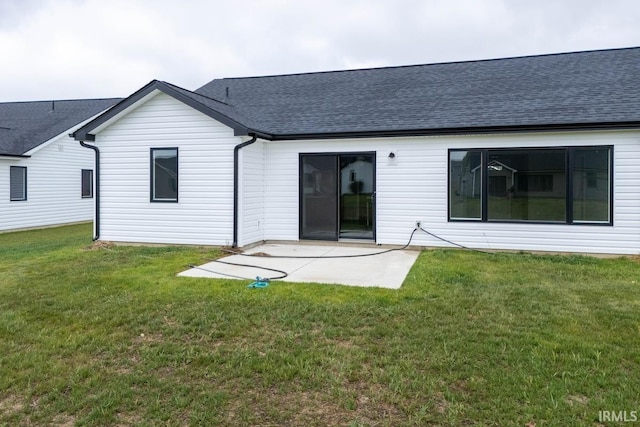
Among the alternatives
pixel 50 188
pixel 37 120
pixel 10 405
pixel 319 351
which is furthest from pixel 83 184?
pixel 319 351

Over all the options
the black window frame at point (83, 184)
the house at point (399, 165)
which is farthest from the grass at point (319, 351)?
the black window frame at point (83, 184)

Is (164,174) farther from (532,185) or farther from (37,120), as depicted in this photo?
(37,120)

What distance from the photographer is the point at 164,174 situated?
31.7 ft

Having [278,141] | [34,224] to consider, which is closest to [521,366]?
[278,141]

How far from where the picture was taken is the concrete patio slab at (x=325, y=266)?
6469 mm

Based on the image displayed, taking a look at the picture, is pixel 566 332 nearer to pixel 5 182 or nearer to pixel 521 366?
pixel 521 366

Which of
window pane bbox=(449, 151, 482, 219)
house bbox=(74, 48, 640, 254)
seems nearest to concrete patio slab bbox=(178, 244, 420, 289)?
house bbox=(74, 48, 640, 254)

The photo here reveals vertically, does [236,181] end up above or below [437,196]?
above

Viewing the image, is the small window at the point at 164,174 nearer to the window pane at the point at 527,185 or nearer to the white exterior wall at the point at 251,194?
the white exterior wall at the point at 251,194

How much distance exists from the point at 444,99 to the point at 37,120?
15.1m

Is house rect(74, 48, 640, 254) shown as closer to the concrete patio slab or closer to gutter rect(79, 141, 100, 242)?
gutter rect(79, 141, 100, 242)

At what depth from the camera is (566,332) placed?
13.8 ft

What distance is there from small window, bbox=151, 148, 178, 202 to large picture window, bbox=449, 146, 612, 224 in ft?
18.3

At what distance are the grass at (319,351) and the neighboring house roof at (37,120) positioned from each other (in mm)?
10380
